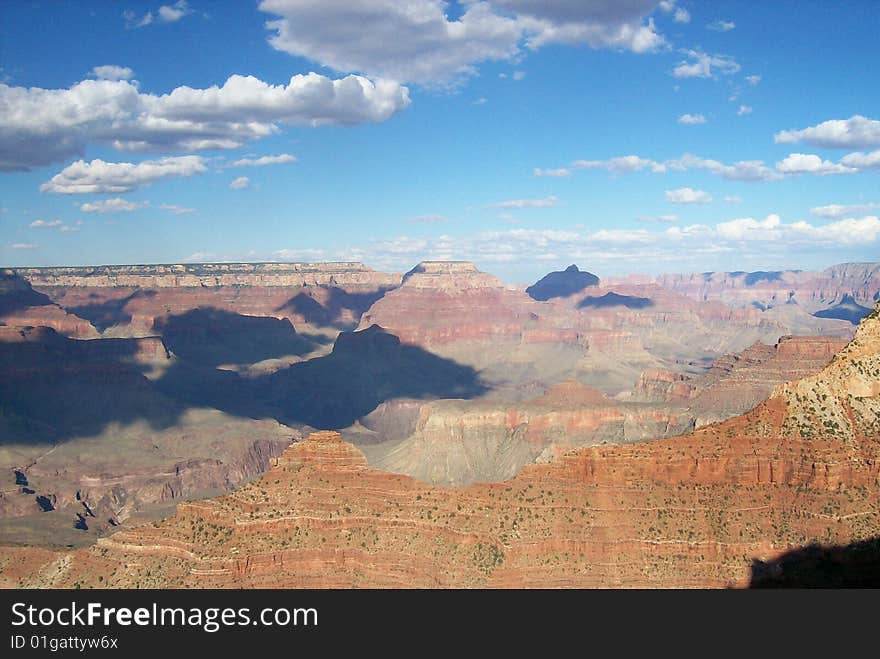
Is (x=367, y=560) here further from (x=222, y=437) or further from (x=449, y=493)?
(x=222, y=437)

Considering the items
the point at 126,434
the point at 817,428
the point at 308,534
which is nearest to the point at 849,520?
the point at 817,428

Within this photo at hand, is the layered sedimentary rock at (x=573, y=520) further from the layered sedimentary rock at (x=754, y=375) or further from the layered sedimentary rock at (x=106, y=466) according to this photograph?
the layered sedimentary rock at (x=106, y=466)

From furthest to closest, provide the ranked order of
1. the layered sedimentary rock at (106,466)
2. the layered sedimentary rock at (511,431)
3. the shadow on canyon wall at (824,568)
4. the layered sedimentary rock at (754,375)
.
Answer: the layered sedimentary rock at (106,466) → the layered sedimentary rock at (754,375) → the layered sedimentary rock at (511,431) → the shadow on canyon wall at (824,568)

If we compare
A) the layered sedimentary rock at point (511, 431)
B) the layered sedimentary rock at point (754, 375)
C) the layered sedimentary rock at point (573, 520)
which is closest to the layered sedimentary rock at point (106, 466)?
the layered sedimentary rock at point (511, 431)

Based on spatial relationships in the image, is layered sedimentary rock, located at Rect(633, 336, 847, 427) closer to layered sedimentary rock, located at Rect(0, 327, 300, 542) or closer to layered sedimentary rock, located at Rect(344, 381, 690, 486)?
layered sedimentary rock, located at Rect(344, 381, 690, 486)

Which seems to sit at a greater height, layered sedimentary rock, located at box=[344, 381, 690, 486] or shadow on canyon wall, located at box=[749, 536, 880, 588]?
shadow on canyon wall, located at box=[749, 536, 880, 588]

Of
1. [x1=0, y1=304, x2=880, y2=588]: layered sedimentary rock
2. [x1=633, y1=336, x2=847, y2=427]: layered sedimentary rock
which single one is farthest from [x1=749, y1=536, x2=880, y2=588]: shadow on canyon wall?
[x1=633, y1=336, x2=847, y2=427]: layered sedimentary rock
